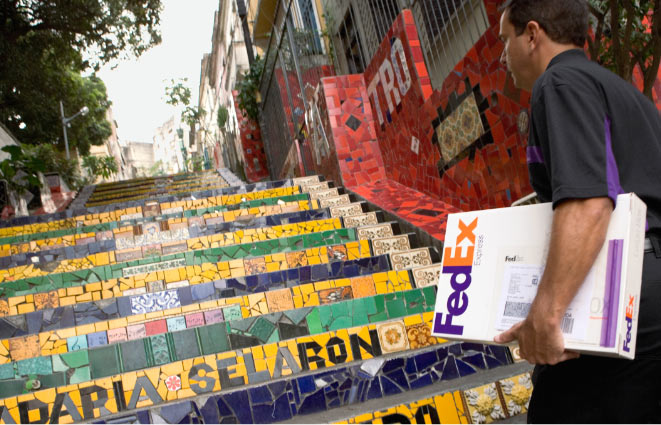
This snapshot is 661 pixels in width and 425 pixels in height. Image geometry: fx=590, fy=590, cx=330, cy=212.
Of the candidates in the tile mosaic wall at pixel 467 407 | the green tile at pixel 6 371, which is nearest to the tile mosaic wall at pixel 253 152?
the green tile at pixel 6 371

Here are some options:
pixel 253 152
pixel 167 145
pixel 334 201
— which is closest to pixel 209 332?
pixel 334 201


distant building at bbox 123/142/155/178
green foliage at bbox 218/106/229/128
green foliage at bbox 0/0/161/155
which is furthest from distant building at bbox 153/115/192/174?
green foliage at bbox 0/0/161/155

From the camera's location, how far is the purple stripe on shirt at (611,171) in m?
1.09

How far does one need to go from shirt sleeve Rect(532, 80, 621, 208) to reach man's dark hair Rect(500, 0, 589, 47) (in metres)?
0.20

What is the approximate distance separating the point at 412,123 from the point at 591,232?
14.6ft

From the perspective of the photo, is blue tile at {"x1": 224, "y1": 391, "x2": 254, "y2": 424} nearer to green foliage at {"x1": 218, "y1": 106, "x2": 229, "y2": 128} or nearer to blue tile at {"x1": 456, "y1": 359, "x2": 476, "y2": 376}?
blue tile at {"x1": 456, "y1": 359, "x2": 476, "y2": 376}

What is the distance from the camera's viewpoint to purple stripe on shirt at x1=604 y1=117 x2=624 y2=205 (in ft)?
3.58

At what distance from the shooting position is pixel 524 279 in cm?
121

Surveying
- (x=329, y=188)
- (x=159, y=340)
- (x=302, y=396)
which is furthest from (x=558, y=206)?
(x=329, y=188)

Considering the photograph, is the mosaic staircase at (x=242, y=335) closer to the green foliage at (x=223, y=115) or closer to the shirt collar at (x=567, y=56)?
the shirt collar at (x=567, y=56)

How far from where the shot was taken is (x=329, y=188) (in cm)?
677

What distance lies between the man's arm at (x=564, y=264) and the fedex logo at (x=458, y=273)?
191mm

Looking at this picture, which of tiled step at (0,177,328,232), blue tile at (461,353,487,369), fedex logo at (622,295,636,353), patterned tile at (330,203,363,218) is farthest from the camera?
tiled step at (0,177,328,232)

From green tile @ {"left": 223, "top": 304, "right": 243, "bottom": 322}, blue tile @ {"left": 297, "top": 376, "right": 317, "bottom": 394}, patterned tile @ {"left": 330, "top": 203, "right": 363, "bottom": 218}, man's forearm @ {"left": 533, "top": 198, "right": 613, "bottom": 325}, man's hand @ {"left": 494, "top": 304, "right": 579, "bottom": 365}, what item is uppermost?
patterned tile @ {"left": 330, "top": 203, "right": 363, "bottom": 218}
